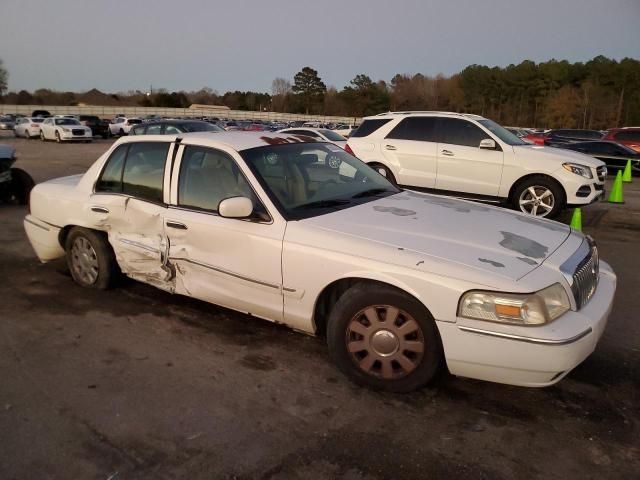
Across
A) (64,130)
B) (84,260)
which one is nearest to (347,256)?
(84,260)

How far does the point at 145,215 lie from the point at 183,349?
3.94ft

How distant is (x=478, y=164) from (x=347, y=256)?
6117mm

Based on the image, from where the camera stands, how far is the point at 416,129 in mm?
9203

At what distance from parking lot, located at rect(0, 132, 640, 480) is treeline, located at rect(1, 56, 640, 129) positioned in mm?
71727

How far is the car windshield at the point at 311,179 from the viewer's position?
12.1 ft

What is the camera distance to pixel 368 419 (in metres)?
2.88

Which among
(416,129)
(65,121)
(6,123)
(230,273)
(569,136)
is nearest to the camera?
(230,273)

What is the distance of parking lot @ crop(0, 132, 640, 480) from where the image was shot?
2520 millimetres

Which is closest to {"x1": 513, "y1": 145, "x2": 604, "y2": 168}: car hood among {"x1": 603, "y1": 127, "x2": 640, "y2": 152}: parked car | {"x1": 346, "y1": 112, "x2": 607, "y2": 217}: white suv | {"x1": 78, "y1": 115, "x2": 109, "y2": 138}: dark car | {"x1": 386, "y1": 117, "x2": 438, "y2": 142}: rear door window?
{"x1": 346, "y1": 112, "x2": 607, "y2": 217}: white suv

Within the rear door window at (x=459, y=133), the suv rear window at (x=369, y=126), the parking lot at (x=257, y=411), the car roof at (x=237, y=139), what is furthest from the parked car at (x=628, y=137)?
the car roof at (x=237, y=139)

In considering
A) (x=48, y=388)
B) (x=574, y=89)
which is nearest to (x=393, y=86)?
(x=574, y=89)

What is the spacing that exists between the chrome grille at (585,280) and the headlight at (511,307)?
0.80ft

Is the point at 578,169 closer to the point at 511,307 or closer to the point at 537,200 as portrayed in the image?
the point at 537,200

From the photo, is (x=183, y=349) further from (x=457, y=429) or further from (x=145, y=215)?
(x=457, y=429)
